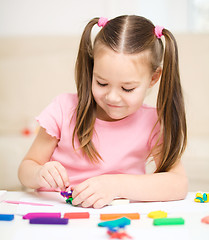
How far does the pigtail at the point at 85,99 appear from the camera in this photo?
1030 millimetres

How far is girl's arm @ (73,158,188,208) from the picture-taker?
2.72 feet

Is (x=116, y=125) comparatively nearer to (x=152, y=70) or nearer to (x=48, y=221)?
(x=152, y=70)

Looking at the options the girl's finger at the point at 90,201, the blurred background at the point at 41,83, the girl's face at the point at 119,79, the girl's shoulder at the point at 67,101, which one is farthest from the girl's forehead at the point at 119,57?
the blurred background at the point at 41,83

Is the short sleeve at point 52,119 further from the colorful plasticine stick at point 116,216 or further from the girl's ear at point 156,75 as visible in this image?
the colorful plasticine stick at point 116,216

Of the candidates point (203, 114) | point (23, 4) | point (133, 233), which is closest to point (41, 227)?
point (133, 233)

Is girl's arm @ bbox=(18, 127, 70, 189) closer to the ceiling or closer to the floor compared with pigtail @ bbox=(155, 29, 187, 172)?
closer to the floor

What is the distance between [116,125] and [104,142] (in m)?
0.06

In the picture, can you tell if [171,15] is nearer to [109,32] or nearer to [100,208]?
[109,32]

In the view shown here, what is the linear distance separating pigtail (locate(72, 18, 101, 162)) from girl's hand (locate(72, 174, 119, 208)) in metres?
0.18

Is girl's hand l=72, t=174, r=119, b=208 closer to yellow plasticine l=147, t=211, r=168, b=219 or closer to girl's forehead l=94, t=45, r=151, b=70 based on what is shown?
yellow plasticine l=147, t=211, r=168, b=219

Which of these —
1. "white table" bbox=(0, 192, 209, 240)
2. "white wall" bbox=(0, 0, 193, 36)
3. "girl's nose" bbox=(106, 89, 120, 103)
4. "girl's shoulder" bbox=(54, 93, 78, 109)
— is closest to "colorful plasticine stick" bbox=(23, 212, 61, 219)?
"white table" bbox=(0, 192, 209, 240)

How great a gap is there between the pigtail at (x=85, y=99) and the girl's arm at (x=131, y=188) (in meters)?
0.16

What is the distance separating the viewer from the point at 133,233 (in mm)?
646

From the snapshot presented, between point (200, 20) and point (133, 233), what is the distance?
258cm
